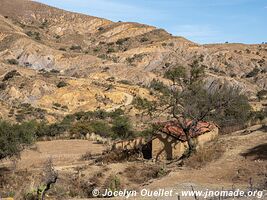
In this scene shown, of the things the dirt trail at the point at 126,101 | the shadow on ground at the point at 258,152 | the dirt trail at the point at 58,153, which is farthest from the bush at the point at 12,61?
the shadow on ground at the point at 258,152

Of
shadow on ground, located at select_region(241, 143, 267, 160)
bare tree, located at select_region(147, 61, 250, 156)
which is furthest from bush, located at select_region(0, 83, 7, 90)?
shadow on ground, located at select_region(241, 143, 267, 160)

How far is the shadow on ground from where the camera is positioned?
1934 cm

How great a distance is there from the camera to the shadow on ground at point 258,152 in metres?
19.3

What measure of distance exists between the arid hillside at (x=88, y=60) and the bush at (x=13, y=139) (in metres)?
24.7

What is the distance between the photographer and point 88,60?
7831 cm

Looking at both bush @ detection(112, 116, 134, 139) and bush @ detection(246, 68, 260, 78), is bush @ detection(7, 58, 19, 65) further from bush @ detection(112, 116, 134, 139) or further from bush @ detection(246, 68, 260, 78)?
bush @ detection(112, 116, 134, 139)

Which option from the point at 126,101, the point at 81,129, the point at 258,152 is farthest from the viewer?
the point at 126,101

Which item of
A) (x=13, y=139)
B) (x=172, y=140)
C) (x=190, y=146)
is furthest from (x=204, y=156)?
(x=13, y=139)

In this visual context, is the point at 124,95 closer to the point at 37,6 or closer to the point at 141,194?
the point at 141,194

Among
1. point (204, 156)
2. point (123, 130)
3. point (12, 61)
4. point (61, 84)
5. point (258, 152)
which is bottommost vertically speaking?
point (123, 130)

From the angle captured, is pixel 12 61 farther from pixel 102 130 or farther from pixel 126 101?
pixel 102 130

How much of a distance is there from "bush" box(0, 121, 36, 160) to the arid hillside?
974 inches

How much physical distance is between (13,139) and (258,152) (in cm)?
1328

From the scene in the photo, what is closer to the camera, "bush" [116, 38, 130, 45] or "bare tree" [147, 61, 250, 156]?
"bare tree" [147, 61, 250, 156]
